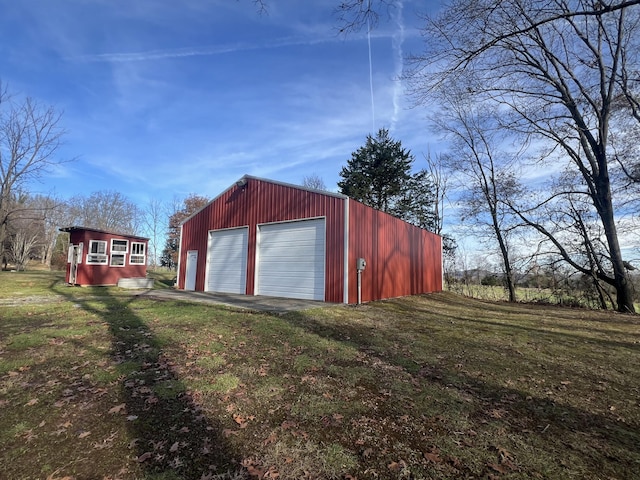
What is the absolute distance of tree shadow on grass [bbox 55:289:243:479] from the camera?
2.35 meters

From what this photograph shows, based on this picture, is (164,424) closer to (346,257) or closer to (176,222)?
(346,257)

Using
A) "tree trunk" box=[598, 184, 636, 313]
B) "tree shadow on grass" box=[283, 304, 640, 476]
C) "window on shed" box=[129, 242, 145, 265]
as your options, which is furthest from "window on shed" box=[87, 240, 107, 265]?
"tree trunk" box=[598, 184, 636, 313]

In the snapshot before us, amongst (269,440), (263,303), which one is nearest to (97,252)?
(263,303)

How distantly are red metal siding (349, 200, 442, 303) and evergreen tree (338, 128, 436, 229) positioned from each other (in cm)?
925

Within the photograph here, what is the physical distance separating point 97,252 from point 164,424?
674 inches

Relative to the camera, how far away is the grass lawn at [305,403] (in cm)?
239

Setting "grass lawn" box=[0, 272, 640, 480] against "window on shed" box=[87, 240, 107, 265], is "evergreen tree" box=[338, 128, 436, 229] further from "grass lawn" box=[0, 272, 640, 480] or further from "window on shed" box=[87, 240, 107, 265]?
"grass lawn" box=[0, 272, 640, 480]

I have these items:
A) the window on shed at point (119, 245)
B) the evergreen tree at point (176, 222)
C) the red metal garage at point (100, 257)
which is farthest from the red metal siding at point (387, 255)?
the evergreen tree at point (176, 222)

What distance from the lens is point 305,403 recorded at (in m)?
3.38

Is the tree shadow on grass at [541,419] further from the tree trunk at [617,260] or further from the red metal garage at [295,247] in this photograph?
the tree trunk at [617,260]

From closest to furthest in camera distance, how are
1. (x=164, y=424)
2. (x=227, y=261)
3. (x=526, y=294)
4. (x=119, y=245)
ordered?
(x=164, y=424)
(x=227, y=261)
(x=119, y=245)
(x=526, y=294)

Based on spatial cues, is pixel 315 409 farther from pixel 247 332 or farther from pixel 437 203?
pixel 437 203

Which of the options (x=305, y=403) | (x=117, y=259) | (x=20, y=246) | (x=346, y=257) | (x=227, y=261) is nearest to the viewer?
(x=305, y=403)

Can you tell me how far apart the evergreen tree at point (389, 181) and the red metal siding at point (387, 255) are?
9253mm
